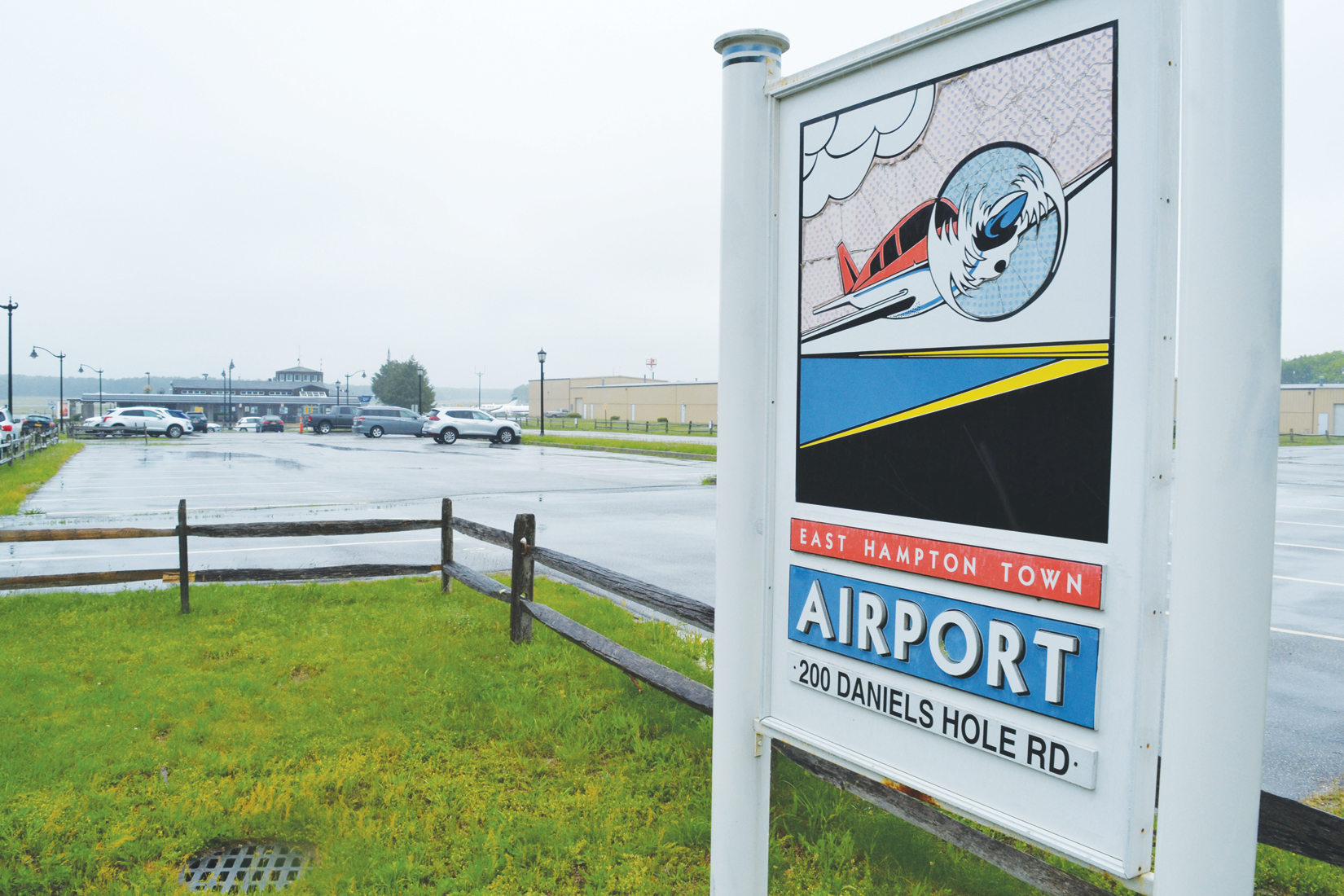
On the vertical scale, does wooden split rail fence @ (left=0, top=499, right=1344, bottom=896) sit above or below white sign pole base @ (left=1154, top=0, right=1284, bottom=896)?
below

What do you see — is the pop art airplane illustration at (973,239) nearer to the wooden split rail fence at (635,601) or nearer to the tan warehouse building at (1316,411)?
the wooden split rail fence at (635,601)

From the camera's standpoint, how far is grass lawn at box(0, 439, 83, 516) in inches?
580

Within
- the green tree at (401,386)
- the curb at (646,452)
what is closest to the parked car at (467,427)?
the curb at (646,452)

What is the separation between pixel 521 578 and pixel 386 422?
135ft

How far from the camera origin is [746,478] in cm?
226

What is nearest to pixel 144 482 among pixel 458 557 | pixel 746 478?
pixel 458 557

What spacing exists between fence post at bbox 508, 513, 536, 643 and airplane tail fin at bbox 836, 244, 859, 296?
4388 millimetres

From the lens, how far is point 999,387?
1.75 meters

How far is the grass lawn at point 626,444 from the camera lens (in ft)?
107

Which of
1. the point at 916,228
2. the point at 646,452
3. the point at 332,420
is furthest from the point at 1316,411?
the point at 916,228

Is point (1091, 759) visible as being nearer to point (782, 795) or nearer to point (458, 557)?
point (782, 795)

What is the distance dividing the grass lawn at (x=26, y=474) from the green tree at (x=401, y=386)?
55.7 m

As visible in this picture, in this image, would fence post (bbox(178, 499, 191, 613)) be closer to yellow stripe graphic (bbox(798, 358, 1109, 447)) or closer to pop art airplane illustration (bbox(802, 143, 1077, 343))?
yellow stripe graphic (bbox(798, 358, 1109, 447))

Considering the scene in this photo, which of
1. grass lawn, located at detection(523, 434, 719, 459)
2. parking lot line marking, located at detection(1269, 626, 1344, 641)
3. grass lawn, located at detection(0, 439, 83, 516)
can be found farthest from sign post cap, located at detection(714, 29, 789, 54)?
grass lawn, located at detection(523, 434, 719, 459)
